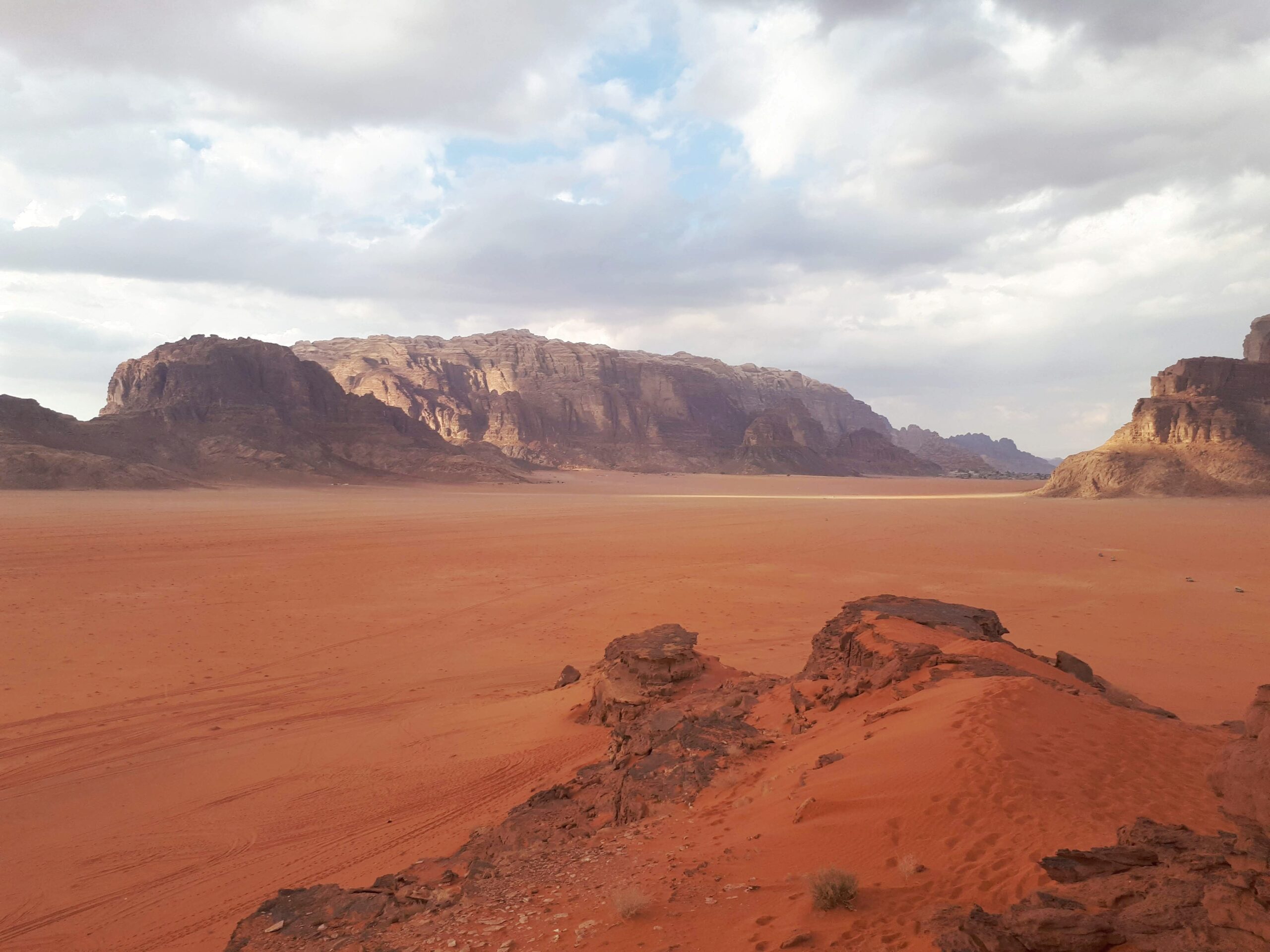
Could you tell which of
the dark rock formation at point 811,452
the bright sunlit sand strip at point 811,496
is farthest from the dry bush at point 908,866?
the dark rock formation at point 811,452

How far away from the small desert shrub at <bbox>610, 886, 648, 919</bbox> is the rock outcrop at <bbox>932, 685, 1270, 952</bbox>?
1.41m

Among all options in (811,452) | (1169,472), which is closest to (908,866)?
(1169,472)


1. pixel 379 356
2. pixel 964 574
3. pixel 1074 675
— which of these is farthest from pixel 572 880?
pixel 379 356

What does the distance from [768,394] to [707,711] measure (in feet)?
617

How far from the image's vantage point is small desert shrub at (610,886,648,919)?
12.3 feet

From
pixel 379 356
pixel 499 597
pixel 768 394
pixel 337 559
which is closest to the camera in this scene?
pixel 499 597

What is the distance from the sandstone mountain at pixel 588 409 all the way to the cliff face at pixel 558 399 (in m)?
0.25

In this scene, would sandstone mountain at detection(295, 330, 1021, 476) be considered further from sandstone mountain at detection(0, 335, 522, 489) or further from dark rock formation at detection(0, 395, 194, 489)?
dark rock formation at detection(0, 395, 194, 489)

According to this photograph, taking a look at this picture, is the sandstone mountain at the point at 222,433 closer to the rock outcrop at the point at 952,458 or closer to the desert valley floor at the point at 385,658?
the desert valley floor at the point at 385,658

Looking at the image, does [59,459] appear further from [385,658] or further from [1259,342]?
[1259,342]

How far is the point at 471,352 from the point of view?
513 feet

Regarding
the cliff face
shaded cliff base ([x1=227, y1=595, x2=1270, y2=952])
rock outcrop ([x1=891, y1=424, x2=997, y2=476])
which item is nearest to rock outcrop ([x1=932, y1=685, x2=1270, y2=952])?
shaded cliff base ([x1=227, y1=595, x2=1270, y2=952])

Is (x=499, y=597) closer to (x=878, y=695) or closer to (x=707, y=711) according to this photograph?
(x=707, y=711)

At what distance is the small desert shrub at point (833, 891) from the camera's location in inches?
139
